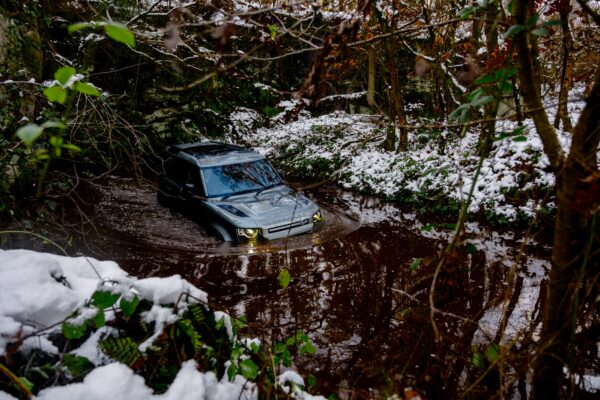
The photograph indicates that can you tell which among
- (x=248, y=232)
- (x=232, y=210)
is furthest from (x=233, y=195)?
(x=248, y=232)

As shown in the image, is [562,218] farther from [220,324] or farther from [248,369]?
[220,324]

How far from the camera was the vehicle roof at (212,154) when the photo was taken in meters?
7.23

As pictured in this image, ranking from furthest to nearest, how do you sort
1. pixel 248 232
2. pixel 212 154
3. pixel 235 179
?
1. pixel 212 154
2. pixel 235 179
3. pixel 248 232

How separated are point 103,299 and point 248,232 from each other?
14.0 ft

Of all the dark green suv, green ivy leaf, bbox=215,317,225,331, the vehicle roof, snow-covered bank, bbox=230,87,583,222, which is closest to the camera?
green ivy leaf, bbox=215,317,225,331

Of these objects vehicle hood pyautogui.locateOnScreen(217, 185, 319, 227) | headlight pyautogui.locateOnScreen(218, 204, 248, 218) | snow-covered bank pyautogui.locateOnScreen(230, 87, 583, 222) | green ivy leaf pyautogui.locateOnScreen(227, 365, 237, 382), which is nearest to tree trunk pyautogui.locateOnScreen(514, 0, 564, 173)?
green ivy leaf pyautogui.locateOnScreen(227, 365, 237, 382)

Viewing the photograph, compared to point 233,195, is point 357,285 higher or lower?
lower

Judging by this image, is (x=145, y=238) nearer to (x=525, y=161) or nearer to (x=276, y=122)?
(x=525, y=161)

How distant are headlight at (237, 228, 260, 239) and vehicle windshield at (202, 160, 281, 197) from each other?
103cm

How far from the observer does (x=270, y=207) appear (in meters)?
6.52

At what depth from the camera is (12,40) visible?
21.4ft

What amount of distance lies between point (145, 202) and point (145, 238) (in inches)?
105

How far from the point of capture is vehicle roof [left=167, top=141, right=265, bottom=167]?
23.7 feet

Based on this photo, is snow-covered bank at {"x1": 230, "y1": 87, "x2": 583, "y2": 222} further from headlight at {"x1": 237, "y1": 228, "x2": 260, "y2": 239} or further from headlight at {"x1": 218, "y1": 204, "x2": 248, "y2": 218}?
headlight at {"x1": 237, "y1": 228, "x2": 260, "y2": 239}
